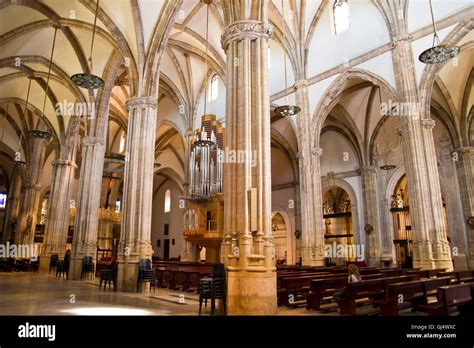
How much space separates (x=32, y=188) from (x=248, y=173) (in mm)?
26896

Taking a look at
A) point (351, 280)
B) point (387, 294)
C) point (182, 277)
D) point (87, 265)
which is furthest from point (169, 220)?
point (387, 294)

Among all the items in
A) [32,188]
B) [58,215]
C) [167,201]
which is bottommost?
[58,215]

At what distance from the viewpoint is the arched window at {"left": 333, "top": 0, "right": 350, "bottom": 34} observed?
57.0 feet

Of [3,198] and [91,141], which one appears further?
[3,198]

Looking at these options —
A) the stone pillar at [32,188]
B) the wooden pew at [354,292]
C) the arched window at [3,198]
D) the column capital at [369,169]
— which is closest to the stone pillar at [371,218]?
the column capital at [369,169]

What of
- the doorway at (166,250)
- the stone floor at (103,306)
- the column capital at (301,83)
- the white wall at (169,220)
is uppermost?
the column capital at (301,83)

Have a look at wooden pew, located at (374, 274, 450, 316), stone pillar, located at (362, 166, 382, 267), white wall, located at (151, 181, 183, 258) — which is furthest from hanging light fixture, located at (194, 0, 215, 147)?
white wall, located at (151, 181, 183, 258)

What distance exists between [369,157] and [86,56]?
58.6 feet

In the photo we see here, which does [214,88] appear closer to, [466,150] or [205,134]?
[205,134]

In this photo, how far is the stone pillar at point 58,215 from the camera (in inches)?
833

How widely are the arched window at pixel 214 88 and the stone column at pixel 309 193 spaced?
22.9 ft

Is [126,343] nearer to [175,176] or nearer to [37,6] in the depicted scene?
[37,6]

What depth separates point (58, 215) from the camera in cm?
2156

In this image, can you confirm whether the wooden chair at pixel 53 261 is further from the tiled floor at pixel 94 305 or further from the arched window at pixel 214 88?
the arched window at pixel 214 88
